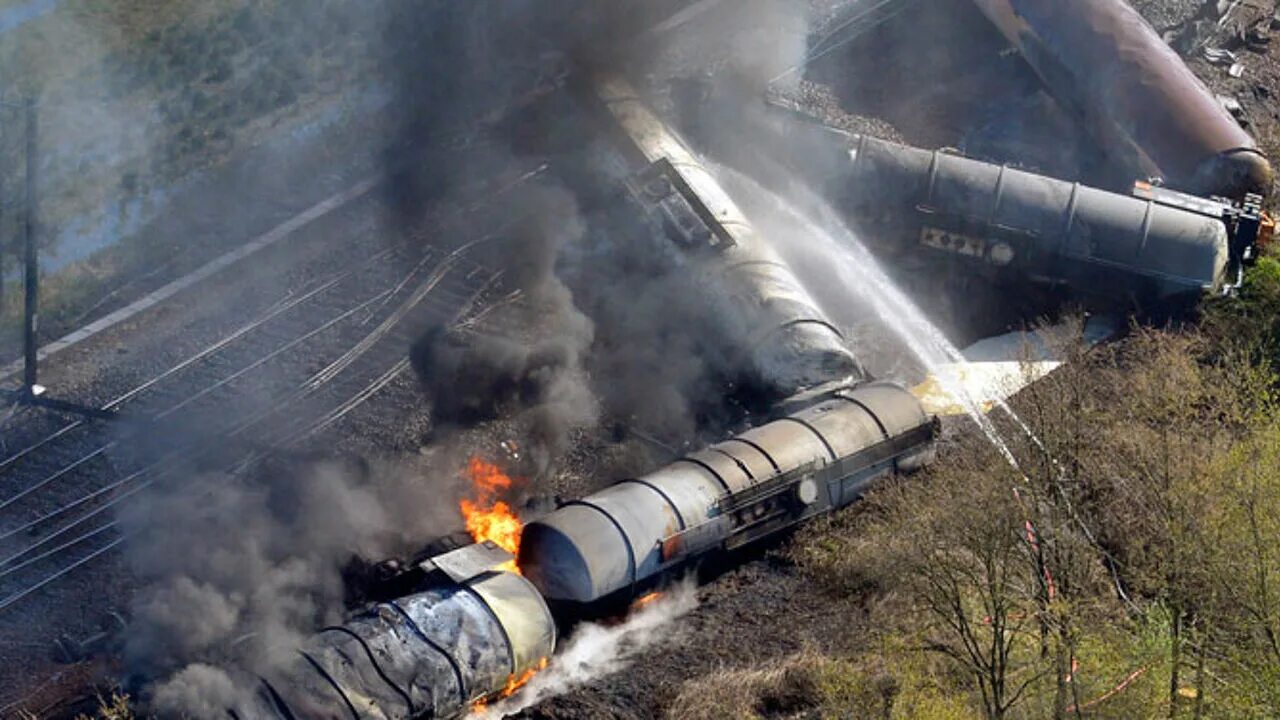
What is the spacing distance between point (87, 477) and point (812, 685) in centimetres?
1336

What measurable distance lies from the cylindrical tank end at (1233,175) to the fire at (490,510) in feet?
61.6

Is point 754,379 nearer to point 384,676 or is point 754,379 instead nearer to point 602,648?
point 602,648

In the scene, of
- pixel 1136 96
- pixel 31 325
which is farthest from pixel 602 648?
pixel 1136 96

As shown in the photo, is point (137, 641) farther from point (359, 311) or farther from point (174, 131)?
point (174, 131)

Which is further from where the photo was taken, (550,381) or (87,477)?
(550,381)

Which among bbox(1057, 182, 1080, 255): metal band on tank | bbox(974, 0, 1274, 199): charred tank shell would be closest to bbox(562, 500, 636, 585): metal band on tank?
bbox(1057, 182, 1080, 255): metal band on tank

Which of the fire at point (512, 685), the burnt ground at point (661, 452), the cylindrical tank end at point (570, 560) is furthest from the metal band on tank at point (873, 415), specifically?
the fire at point (512, 685)

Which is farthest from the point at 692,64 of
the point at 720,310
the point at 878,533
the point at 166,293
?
the point at 878,533

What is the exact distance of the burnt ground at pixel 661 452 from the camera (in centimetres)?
2073

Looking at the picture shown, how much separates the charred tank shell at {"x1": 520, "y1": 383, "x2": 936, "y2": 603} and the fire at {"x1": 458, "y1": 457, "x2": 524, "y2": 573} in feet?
3.69

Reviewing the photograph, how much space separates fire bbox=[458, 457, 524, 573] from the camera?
23.2m

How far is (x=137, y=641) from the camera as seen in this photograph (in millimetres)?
19734

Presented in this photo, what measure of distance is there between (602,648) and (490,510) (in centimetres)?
382

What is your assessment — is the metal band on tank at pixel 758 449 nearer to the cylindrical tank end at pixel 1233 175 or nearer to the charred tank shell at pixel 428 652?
the charred tank shell at pixel 428 652
